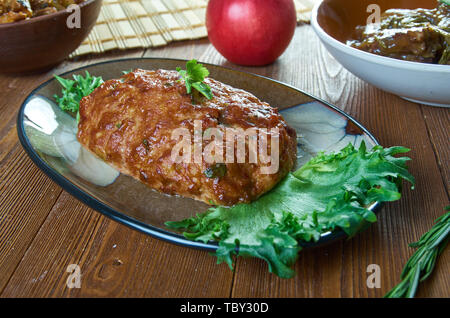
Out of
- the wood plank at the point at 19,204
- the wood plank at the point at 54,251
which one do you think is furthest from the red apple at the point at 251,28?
the wood plank at the point at 54,251

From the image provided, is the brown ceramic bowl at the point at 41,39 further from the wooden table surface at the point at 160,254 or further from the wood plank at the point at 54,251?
the wood plank at the point at 54,251

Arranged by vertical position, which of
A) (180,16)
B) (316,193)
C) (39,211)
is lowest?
(180,16)

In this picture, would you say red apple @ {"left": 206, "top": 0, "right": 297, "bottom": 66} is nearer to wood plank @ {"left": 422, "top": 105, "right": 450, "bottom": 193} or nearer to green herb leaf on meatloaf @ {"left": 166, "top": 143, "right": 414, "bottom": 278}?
wood plank @ {"left": 422, "top": 105, "right": 450, "bottom": 193}

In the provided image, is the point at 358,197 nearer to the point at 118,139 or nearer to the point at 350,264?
the point at 350,264

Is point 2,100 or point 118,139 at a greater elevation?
point 118,139

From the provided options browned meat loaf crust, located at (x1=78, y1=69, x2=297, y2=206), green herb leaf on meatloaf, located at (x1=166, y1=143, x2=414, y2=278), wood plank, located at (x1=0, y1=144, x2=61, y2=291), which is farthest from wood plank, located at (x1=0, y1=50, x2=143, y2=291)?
green herb leaf on meatloaf, located at (x1=166, y1=143, x2=414, y2=278)

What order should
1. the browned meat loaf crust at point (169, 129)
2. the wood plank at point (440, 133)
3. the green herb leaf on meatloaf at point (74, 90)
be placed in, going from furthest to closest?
the green herb leaf on meatloaf at point (74, 90)
the wood plank at point (440, 133)
the browned meat loaf crust at point (169, 129)
